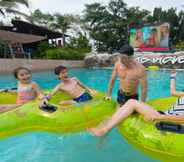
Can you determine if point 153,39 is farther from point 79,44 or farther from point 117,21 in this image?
point 117,21

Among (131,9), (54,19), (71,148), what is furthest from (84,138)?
(131,9)

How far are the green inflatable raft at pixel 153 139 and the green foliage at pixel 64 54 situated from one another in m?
16.2

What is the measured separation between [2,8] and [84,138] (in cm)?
1573

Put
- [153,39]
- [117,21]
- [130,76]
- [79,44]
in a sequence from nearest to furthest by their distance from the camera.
A: [130,76] < [153,39] < [79,44] < [117,21]

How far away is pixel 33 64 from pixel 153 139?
1446 centimetres

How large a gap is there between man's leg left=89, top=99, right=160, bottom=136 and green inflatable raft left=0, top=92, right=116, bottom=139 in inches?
21.6

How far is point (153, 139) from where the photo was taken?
123 inches

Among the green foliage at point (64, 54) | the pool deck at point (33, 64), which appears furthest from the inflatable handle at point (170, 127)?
the green foliage at point (64, 54)

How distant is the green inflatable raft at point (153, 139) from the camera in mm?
2998

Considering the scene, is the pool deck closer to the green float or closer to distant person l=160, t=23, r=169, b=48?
distant person l=160, t=23, r=169, b=48

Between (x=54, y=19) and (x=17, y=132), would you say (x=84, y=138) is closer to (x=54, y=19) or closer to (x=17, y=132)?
(x=17, y=132)

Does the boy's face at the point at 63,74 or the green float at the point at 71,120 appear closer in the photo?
the green float at the point at 71,120

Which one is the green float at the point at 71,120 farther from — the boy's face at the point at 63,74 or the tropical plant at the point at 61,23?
the tropical plant at the point at 61,23

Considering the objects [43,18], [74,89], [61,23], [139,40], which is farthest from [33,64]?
[74,89]
